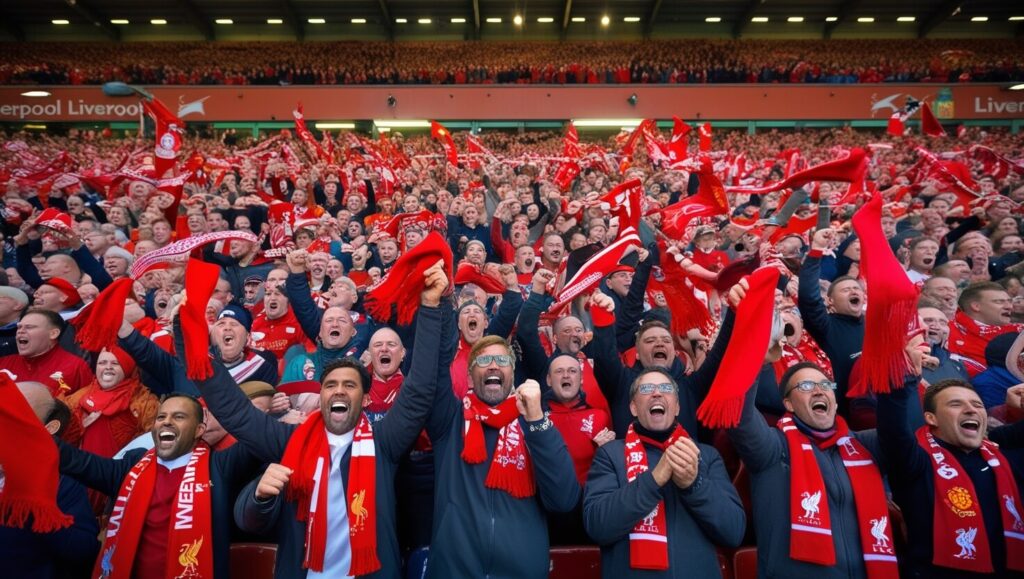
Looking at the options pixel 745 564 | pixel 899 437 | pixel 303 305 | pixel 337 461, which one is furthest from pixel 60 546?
pixel 899 437

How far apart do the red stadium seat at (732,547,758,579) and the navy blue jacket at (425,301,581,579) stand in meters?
0.85

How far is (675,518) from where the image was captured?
256 centimetres

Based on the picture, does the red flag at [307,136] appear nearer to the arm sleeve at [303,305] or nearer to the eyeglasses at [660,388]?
the arm sleeve at [303,305]

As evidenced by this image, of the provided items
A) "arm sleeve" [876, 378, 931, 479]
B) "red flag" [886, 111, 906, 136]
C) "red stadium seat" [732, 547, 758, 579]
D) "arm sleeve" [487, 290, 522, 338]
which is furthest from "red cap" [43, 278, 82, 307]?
"red flag" [886, 111, 906, 136]

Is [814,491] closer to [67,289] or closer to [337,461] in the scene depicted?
[337,461]

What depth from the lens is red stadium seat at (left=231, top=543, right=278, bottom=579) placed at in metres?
2.94

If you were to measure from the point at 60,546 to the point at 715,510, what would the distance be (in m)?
2.83

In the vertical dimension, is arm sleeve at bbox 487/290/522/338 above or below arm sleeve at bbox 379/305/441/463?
above

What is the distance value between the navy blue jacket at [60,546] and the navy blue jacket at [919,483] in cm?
354

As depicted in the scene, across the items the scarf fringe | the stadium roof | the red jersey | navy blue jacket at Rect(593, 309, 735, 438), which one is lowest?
the scarf fringe

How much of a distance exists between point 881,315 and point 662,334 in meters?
1.30

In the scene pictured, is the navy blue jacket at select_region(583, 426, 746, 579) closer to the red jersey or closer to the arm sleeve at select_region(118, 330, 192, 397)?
the arm sleeve at select_region(118, 330, 192, 397)

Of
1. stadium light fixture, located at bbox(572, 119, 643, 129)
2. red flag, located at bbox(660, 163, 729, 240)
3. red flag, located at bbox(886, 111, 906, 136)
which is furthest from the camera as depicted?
stadium light fixture, located at bbox(572, 119, 643, 129)

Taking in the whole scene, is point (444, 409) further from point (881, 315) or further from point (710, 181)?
point (710, 181)
